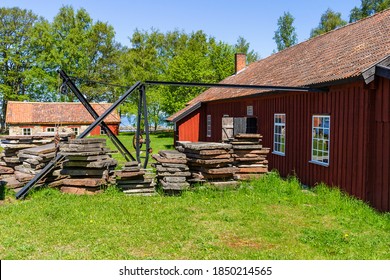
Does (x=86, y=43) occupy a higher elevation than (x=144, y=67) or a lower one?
higher

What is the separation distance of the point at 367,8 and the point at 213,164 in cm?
4331

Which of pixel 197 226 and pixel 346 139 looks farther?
pixel 346 139

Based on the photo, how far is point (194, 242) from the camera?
6.28m

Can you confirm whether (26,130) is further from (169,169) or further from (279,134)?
(169,169)

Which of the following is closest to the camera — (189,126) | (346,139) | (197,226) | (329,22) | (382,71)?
(197,226)

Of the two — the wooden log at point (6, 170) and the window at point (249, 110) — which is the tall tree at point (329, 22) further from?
the wooden log at point (6, 170)

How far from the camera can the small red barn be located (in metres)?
39.8

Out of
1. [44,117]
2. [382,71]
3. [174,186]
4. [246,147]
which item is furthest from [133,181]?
[44,117]

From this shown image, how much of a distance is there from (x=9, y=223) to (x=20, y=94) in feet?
159

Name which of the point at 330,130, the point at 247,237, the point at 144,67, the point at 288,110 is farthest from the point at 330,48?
the point at 144,67

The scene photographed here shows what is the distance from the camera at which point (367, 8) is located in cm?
4428

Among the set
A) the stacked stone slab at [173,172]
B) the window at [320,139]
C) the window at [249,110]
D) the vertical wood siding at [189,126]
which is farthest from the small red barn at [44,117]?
the window at [320,139]

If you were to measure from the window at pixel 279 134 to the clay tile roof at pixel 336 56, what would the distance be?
1322 mm
